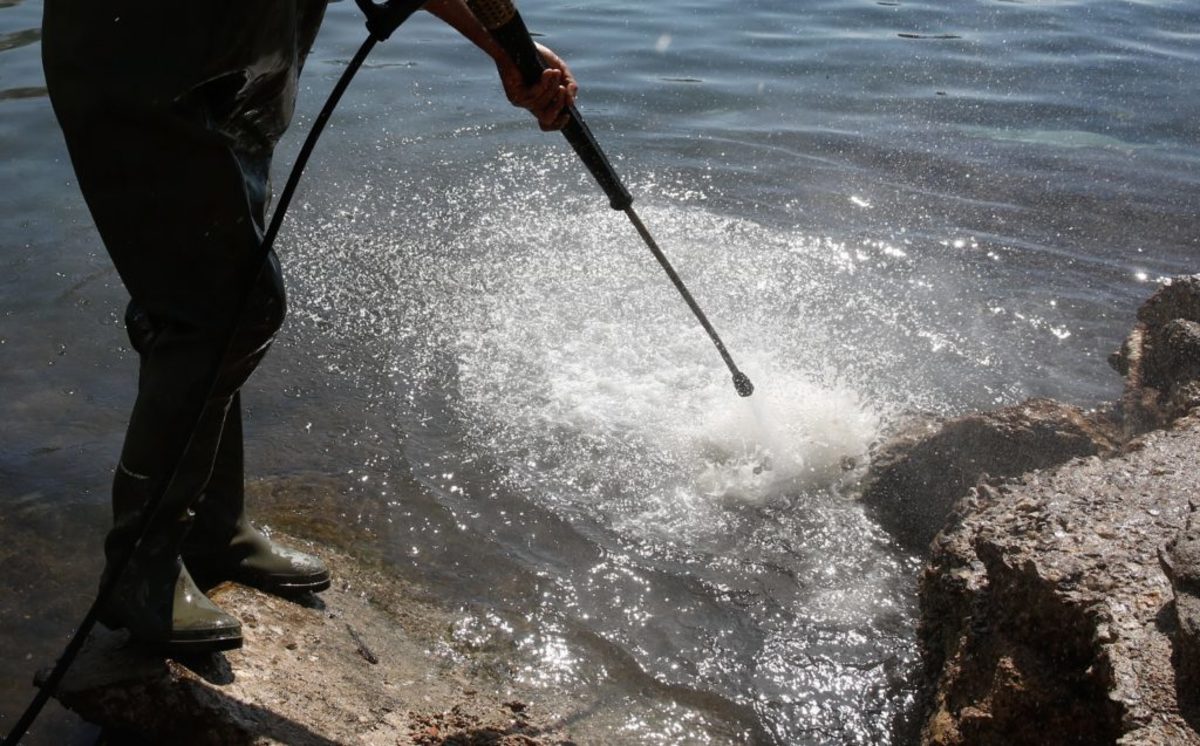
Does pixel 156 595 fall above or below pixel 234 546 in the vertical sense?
above

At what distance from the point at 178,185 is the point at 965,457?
10.4 feet

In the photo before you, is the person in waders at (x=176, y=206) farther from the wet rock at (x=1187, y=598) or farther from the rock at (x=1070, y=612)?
the wet rock at (x=1187, y=598)

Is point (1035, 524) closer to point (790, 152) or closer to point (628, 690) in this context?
point (628, 690)

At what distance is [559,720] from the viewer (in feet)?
9.53

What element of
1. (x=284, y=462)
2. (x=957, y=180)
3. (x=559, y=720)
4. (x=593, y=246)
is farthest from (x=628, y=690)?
(x=957, y=180)

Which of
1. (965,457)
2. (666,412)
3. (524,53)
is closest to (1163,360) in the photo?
(965,457)

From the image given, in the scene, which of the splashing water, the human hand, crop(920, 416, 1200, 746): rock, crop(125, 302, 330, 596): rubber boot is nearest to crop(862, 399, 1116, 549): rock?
the splashing water

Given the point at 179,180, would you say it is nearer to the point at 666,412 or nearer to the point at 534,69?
the point at 534,69

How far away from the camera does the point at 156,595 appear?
2439 millimetres

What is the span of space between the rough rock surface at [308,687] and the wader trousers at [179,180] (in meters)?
0.32

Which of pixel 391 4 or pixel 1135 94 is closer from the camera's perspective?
pixel 391 4

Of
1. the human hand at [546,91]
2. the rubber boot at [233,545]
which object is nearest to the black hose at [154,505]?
the rubber boot at [233,545]

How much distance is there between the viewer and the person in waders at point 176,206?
207 cm

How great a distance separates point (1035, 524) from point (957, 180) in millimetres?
5439
